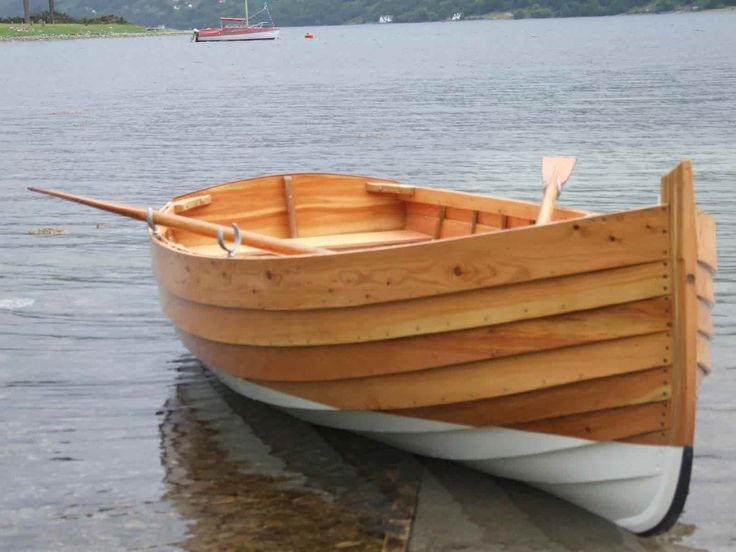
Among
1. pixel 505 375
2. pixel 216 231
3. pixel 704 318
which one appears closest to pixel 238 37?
pixel 216 231

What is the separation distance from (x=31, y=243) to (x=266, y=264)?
9.54 meters

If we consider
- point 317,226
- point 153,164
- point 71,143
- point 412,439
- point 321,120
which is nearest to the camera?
point 412,439

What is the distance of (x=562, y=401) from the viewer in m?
6.70

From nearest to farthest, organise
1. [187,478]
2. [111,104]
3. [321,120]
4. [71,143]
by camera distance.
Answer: [187,478]
[71,143]
[321,120]
[111,104]

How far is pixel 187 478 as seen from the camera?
8070 millimetres

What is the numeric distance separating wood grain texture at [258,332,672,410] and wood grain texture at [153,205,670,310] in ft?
1.46

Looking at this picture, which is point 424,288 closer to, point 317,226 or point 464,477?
point 464,477

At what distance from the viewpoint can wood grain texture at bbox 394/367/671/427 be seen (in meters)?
6.45

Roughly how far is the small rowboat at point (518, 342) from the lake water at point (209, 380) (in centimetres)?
43

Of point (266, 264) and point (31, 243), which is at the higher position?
point (266, 264)

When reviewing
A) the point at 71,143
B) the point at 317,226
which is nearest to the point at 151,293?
the point at 317,226

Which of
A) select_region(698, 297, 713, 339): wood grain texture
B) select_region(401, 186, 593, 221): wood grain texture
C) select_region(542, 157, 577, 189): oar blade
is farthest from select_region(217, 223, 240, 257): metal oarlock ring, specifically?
select_region(698, 297, 713, 339): wood grain texture

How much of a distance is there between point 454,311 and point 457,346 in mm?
202

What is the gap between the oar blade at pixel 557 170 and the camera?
9000 mm
